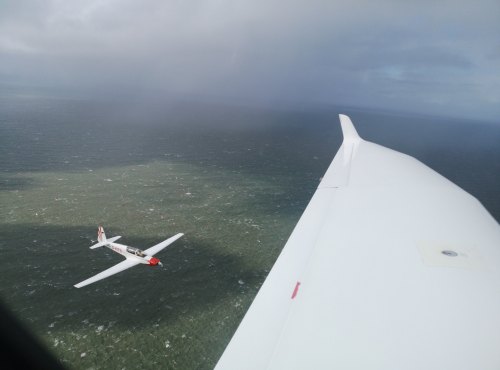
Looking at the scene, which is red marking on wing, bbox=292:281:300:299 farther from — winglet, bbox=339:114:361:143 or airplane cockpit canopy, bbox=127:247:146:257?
airplane cockpit canopy, bbox=127:247:146:257

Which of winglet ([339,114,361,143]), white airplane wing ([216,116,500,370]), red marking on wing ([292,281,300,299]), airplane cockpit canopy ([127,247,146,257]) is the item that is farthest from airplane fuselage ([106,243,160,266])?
red marking on wing ([292,281,300,299])

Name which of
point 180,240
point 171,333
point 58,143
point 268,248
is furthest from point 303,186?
point 58,143

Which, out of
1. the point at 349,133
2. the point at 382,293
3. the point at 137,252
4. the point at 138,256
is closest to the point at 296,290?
the point at 382,293

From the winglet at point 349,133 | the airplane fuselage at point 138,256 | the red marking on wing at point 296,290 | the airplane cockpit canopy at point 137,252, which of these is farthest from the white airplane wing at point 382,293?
the airplane cockpit canopy at point 137,252

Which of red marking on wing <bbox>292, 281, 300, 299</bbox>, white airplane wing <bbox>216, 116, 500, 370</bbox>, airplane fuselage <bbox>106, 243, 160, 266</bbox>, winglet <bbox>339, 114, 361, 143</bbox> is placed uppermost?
winglet <bbox>339, 114, 361, 143</bbox>

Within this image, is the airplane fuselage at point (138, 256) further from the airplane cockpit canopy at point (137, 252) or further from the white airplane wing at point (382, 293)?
the white airplane wing at point (382, 293)

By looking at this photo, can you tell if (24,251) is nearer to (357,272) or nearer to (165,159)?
(357,272)

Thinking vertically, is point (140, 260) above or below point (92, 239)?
above

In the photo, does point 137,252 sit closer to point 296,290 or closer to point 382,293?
point 296,290
